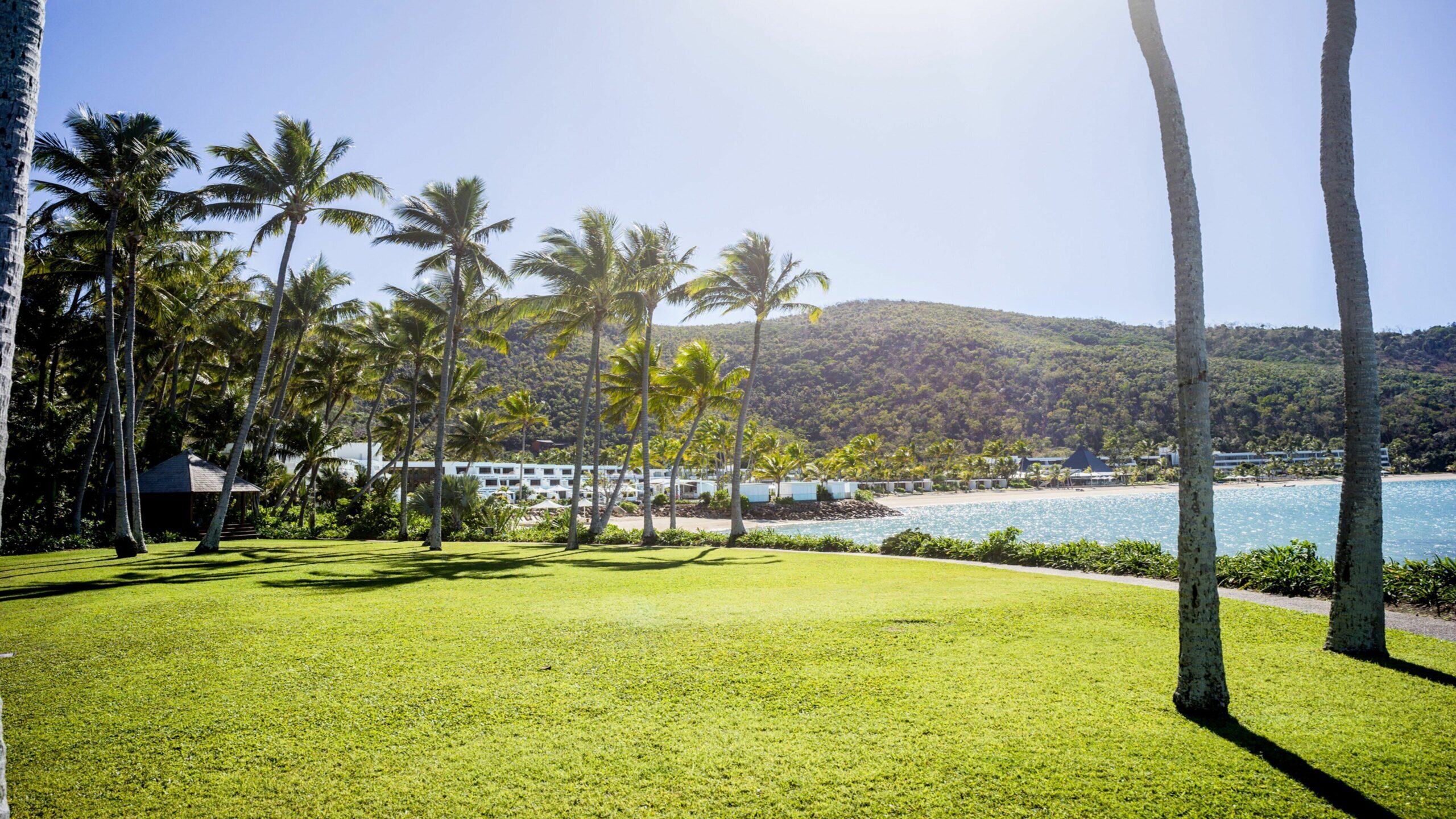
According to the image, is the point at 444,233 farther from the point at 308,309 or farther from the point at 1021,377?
the point at 1021,377

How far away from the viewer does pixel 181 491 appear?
22.2m

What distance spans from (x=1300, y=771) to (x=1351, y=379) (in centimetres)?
444

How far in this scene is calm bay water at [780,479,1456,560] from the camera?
81.6 feet

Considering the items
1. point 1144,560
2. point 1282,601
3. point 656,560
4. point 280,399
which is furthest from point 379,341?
point 1282,601

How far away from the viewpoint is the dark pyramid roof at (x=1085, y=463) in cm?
8762

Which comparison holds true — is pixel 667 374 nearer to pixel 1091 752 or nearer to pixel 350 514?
pixel 350 514

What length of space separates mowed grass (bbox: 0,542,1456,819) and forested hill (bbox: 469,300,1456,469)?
211ft

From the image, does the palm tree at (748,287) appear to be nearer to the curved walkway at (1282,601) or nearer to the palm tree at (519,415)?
the curved walkway at (1282,601)

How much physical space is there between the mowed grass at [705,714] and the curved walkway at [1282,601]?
0.54 m

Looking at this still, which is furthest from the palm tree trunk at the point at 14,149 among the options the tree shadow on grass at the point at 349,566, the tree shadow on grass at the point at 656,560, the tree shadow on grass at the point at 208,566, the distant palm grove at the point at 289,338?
the distant palm grove at the point at 289,338

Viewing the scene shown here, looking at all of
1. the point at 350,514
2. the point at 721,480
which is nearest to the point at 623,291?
the point at 350,514

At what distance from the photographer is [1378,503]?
6.48 m

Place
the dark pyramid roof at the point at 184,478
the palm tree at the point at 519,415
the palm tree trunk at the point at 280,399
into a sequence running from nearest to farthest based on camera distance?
the dark pyramid roof at the point at 184,478 → the palm tree trunk at the point at 280,399 → the palm tree at the point at 519,415

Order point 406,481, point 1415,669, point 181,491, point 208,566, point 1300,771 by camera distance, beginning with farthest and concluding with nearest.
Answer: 1. point 406,481
2. point 181,491
3. point 208,566
4. point 1415,669
5. point 1300,771
